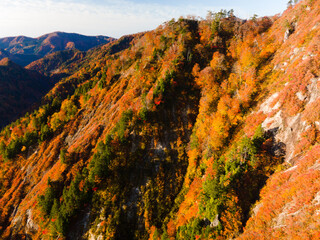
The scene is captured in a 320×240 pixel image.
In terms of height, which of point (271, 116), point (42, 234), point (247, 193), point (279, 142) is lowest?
point (42, 234)

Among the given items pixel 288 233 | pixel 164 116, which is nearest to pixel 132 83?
pixel 164 116

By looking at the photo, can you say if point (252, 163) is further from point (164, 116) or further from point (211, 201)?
point (164, 116)

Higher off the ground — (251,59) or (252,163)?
(251,59)

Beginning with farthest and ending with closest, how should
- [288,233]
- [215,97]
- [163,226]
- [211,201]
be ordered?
[215,97], [163,226], [211,201], [288,233]

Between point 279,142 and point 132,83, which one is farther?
point 132,83

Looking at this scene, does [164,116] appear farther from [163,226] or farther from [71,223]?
[71,223]

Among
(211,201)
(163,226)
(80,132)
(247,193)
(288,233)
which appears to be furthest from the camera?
(80,132)
